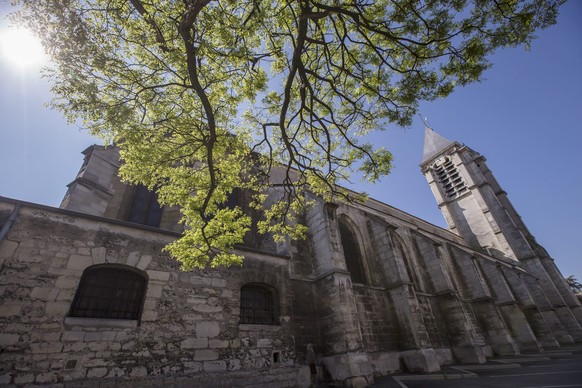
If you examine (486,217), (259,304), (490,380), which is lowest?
(490,380)

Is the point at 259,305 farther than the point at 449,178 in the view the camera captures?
No

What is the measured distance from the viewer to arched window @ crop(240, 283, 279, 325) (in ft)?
25.0

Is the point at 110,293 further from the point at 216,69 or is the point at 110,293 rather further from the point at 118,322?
the point at 216,69

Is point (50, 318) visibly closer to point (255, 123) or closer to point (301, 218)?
point (255, 123)

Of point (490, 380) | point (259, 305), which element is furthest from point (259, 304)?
point (490, 380)

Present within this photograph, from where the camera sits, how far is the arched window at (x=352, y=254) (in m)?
11.4

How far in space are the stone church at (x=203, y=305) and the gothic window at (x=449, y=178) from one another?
17.4 m

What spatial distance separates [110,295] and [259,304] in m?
4.03

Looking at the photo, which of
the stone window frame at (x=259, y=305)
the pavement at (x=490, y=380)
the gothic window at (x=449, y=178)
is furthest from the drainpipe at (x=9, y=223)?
the gothic window at (x=449, y=178)

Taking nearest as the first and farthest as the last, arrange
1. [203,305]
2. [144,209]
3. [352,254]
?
[203,305] → [144,209] → [352,254]

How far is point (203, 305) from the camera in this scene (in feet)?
22.2

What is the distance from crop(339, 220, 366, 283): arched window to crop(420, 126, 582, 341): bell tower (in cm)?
1864

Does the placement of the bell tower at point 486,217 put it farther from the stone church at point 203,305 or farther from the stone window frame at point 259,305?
the stone window frame at point 259,305

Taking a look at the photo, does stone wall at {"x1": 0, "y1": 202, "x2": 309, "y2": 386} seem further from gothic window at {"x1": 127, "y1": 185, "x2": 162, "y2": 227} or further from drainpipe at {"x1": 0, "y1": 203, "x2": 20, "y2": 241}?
gothic window at {"x1": 127, "y1": 185, "x2": 162, "y2": 227}
